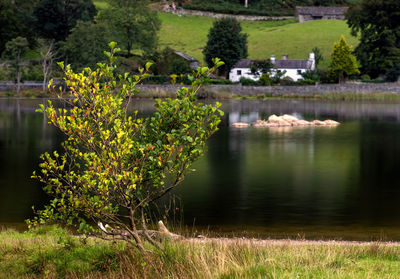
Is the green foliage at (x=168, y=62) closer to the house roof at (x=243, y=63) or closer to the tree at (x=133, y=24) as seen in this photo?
the tree at (x=133, y=24)

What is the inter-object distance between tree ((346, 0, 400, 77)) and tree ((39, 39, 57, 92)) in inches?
2479

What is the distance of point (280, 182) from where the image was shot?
38.8 m

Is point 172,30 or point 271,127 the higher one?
point 172,30

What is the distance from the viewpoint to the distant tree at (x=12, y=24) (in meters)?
150

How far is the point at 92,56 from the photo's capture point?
12775 centimetres

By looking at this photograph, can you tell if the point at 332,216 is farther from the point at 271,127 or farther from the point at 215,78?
the point at 215,78

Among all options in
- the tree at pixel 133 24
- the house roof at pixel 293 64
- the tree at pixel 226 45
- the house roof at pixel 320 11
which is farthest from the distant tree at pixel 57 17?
the house roof at pixel 320 11

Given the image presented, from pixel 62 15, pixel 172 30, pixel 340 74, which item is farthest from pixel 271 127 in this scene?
pixel 172 30

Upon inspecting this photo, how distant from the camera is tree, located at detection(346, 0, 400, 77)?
132250 millimetres

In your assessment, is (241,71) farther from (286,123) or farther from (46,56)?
(286,123)

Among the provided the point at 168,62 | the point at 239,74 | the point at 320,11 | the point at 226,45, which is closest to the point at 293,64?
the point at 239,74

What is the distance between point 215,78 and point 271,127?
63414 millimetres

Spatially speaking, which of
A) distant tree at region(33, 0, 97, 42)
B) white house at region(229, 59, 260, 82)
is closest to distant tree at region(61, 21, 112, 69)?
distant tree at region(33, 0, 97, 42)

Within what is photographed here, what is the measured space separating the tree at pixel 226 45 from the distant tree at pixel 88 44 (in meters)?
25.9
